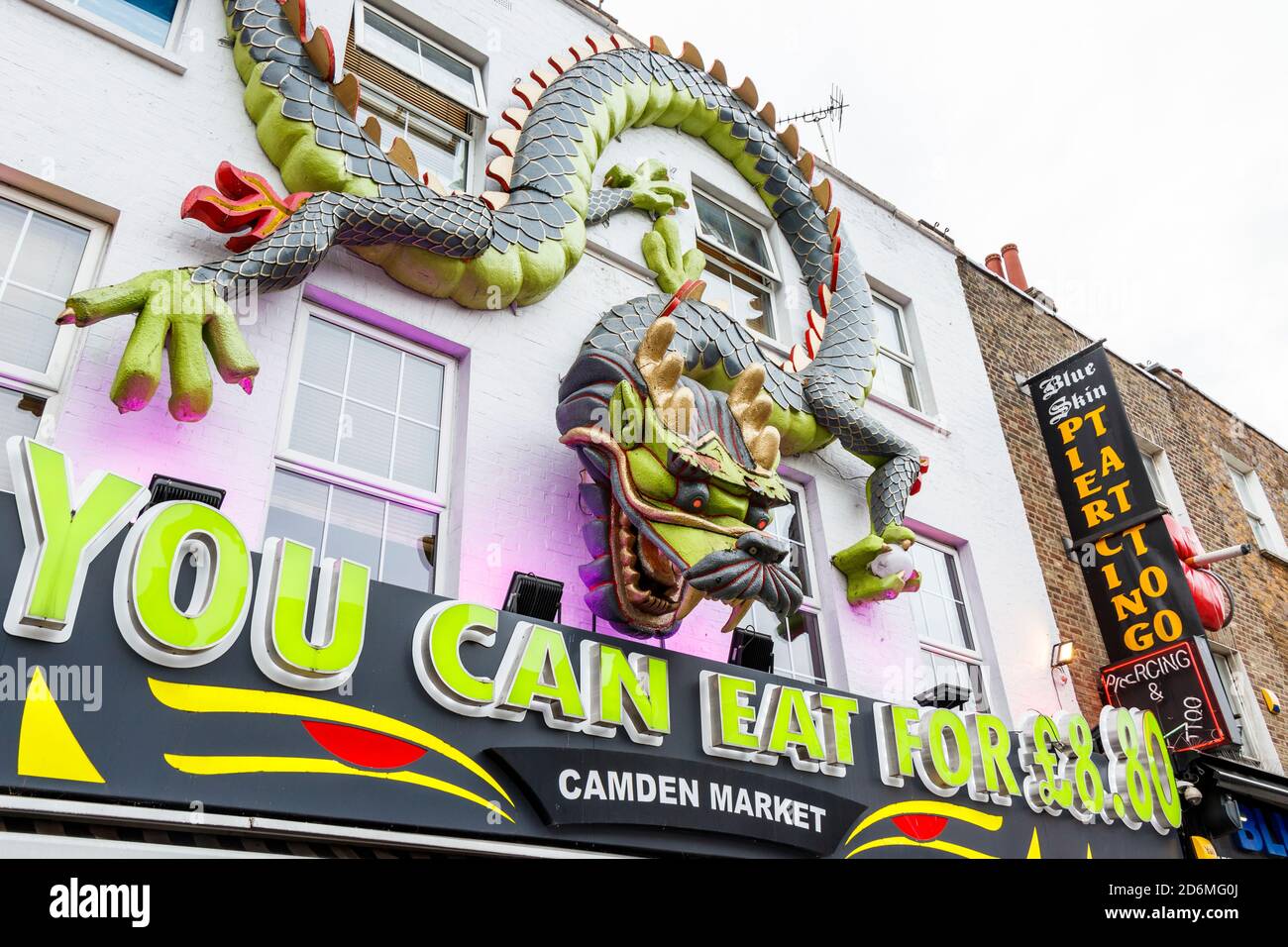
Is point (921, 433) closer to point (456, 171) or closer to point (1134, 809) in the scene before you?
point (1134, 809)

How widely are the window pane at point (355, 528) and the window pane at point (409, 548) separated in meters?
0.07

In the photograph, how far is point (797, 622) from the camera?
7234 millimetres

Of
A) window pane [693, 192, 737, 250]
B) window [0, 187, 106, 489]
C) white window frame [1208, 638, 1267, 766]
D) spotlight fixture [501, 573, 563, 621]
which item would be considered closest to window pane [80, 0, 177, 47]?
window [0, 187, 106, 489]

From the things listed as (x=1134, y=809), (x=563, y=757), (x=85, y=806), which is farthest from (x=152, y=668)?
(x=1134, y=809)

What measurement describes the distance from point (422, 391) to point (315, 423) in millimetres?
831

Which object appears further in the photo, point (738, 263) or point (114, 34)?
point (738, 263)

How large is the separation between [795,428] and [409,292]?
10.7 feet

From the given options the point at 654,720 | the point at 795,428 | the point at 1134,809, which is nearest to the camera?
the point at 654,720

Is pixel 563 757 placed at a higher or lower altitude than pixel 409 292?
lower

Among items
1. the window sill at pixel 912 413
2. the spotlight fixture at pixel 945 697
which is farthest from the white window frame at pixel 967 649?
the window sill at pixel 912 413

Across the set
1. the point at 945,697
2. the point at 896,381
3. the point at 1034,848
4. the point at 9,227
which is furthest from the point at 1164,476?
the point at 9,227

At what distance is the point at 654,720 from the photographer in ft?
17.7

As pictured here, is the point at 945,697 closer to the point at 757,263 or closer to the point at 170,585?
the point at 757,263

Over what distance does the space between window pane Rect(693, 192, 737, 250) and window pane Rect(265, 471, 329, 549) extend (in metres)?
5.20
